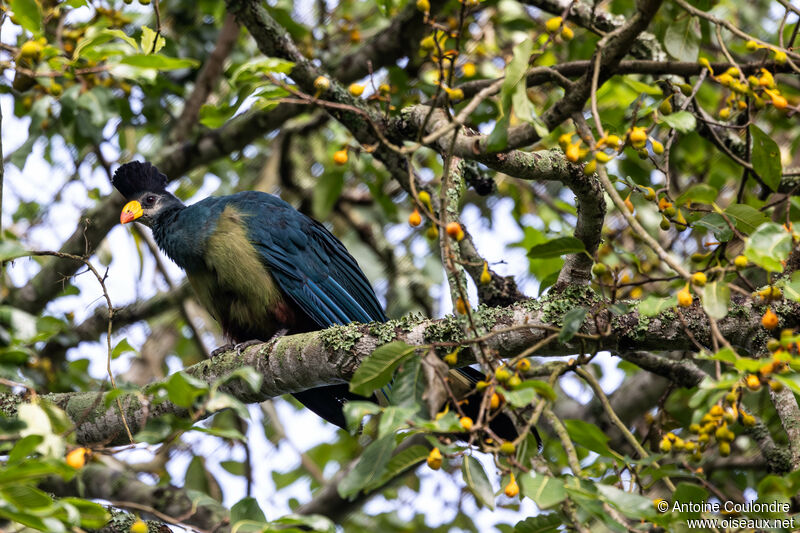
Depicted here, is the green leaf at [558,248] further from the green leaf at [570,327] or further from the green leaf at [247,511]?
the green leaf at [247,511]

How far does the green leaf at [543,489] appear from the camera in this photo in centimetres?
206

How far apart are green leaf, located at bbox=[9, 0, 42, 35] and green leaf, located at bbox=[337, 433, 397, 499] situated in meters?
2.00

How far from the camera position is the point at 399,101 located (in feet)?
17.6

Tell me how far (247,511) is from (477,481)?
2.29 ft

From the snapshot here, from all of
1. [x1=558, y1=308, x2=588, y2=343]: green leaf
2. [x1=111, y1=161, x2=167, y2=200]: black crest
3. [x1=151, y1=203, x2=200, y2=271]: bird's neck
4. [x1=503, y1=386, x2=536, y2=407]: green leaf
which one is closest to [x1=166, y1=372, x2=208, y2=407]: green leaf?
[x1=503, y1=386, x2=536, y2=407]: green leaf

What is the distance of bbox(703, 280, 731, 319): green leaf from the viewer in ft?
7.20

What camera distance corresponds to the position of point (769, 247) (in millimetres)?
2113

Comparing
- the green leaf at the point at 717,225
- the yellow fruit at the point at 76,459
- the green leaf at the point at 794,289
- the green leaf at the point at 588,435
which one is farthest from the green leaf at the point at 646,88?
the yellow fruit at the point at 76,459

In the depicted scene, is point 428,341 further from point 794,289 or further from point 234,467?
point 234,467

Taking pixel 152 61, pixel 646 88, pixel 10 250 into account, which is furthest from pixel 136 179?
pixel 646 88

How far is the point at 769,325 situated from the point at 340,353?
165cm

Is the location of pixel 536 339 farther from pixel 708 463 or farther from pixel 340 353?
pixel 708 463

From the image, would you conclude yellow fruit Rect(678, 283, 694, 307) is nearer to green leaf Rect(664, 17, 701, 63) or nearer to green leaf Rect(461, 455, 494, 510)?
green leaf Rect(461, 455, 494, 510)

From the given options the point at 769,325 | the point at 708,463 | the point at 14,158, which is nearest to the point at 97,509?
the point at 769,325
